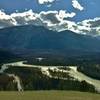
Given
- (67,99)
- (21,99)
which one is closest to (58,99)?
(67,99)

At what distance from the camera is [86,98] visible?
80.8m

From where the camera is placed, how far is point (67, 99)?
77.5 metres

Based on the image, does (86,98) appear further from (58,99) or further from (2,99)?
(2,99)

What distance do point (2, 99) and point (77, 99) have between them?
47.1ft

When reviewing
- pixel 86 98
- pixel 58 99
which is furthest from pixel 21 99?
pixel 86 98

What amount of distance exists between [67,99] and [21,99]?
341 inches

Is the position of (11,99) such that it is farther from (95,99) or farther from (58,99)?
A: (95,99)

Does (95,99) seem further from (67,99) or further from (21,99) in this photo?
(21,99)

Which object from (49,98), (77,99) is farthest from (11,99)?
(77,99)

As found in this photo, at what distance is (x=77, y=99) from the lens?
78688mm

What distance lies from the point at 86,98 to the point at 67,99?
506 cm

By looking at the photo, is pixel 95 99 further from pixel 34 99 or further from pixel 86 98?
pixel 34 99

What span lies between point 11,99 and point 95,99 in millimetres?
16259

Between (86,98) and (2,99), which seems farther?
(86,98)
